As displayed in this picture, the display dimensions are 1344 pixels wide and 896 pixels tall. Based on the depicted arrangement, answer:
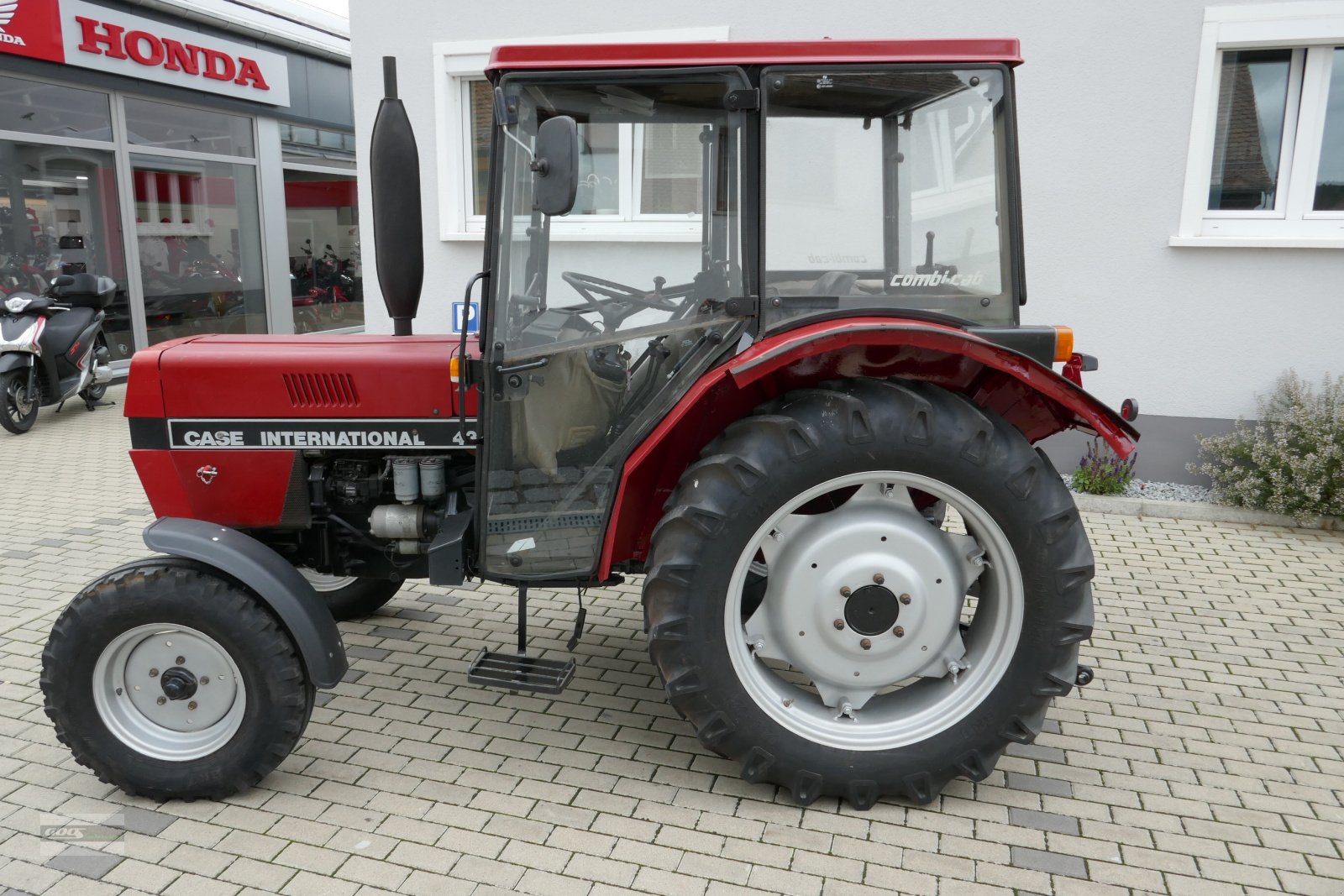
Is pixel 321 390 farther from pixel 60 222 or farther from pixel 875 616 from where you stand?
pixel 60 222

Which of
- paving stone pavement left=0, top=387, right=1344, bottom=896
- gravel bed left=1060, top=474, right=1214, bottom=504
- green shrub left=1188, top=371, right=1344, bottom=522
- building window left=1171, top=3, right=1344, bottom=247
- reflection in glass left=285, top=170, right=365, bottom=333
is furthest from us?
reflection in glass left=285, top=170, right=365, bottom=333

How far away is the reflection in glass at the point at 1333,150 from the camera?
19.7 feet

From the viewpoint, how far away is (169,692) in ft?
9.70

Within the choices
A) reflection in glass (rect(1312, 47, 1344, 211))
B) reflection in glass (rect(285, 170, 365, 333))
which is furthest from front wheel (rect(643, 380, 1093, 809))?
reflection in glass (rect(285, 170, 365, 333))

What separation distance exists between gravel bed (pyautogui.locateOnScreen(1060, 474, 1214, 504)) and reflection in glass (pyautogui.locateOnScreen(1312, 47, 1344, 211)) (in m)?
1.82

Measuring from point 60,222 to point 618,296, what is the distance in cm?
930

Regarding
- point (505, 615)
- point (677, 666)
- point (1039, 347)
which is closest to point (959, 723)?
point (677, 666)

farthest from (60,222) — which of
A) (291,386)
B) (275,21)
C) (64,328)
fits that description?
(291,386)

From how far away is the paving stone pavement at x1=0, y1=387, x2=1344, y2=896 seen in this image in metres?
2.67

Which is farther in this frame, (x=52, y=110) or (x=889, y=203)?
(x=52, y=110)

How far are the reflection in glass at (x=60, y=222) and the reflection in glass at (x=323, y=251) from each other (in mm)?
2725

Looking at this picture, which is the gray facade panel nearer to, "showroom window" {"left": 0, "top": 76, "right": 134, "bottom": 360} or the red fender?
the red fender

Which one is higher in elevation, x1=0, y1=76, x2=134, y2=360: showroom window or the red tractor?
x1=0, y1=76, x2=134, y2=360: showroom window

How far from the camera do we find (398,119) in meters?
2.92
